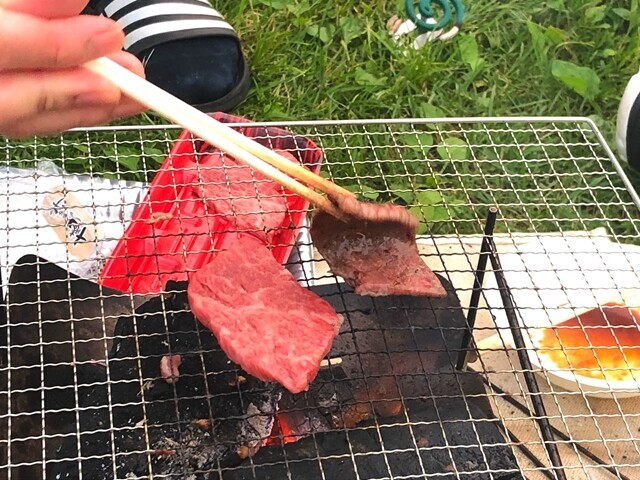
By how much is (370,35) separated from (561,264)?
2017 millimetres

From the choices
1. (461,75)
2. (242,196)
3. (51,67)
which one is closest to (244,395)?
(242,196)

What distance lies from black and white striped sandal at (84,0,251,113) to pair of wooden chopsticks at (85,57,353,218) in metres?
2.11

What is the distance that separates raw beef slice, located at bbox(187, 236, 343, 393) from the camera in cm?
187

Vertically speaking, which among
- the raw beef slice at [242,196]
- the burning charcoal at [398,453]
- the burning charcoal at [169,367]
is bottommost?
the burning charcoal at [398,453]

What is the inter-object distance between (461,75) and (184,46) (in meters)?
1.71

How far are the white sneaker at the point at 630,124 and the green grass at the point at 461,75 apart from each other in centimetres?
18

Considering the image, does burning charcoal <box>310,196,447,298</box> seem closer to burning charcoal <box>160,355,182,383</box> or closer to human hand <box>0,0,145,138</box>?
burning charcoal <box>160,355,182,383</box>

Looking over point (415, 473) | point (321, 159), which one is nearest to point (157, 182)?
point (321, 159)

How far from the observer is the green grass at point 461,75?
3975mm

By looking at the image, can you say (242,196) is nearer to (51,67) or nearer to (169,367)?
(169,367)

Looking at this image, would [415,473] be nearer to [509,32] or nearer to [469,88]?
[469,88]

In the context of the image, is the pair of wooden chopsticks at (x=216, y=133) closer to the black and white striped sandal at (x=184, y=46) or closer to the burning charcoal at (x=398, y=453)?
the burning charcoal at (x=398, y=453)

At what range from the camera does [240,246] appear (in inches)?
85.2

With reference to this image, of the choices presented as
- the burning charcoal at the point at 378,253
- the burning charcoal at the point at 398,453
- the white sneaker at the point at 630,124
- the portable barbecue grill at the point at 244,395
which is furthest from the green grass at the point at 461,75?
the burning charcoal at the point at 398,453
